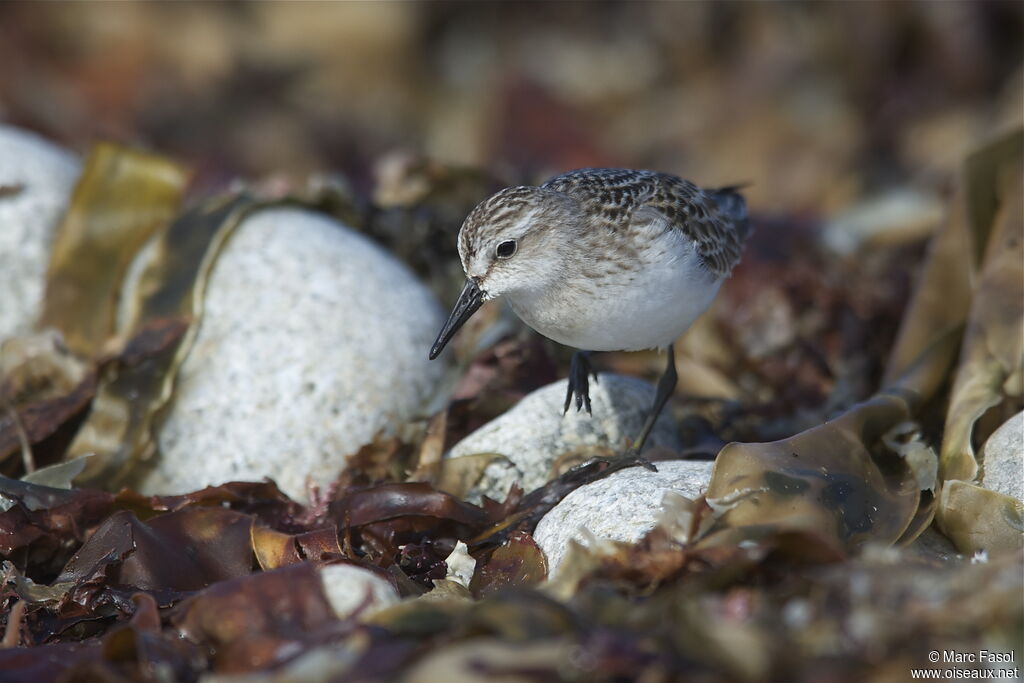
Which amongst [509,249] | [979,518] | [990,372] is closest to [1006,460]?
[979,518]

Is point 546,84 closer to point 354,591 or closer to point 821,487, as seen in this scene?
point 821,487

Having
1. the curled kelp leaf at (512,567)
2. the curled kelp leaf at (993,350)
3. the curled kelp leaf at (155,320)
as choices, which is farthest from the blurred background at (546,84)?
the curled kelp leaf at (512,567)

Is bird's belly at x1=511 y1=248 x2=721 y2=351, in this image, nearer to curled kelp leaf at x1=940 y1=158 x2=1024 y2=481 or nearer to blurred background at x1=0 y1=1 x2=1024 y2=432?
curled kelp leaf at x1=940 y1=158 x2=1024 y2=481

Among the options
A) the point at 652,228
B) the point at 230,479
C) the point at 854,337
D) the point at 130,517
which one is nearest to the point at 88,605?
the point at 130,517

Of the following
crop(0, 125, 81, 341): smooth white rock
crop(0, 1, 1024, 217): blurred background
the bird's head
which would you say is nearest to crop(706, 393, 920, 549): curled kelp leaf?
the bird's head

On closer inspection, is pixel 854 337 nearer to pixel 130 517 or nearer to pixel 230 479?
pixel 230 479

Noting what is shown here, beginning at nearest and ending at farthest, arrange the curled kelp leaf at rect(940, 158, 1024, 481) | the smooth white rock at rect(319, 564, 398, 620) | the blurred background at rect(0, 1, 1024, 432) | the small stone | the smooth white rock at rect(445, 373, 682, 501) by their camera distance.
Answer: the smooth white rock at rect(319, 564, 398, 620) < the curled kelp leaf at rect(940, 158, 1024, 481) < the smooth white rock at rect(445, 373, 682, 501) < the small stone < the blurred background at rect(0, 1, 1024, 432)
